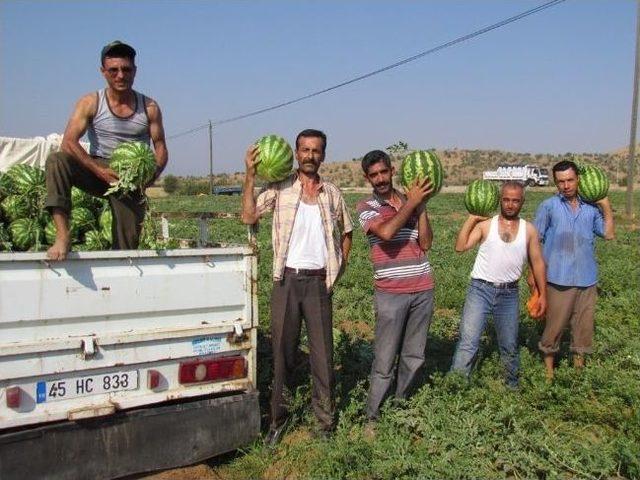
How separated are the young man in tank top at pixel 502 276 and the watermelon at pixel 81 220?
3.30 m

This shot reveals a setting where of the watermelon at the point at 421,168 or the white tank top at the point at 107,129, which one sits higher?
the white tank top at the point at 107,129

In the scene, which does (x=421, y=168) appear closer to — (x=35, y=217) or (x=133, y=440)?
(x=133, y=440)

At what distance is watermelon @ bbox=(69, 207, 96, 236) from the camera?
17.2 feet

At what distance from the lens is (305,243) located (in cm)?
470

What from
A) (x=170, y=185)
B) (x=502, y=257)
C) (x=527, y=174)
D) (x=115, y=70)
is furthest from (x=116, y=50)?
(x=170, y=185)

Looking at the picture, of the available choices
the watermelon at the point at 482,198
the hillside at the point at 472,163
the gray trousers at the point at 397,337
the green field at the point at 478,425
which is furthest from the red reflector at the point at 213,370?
the hillside at the point at 472,163

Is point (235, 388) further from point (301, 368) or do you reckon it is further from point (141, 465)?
point (301, 368)

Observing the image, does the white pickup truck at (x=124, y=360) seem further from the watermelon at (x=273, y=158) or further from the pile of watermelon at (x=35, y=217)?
the pile of watermelon at (x=35, y=217)

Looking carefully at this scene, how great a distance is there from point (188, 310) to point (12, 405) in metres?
1.19

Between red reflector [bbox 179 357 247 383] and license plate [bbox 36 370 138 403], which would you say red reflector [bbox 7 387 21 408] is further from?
red reflector [bbox 179 357 247 383]

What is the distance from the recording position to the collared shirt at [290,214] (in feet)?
15.4

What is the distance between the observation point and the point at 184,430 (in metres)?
4.22

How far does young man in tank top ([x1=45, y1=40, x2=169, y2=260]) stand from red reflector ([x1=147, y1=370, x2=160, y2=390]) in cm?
122

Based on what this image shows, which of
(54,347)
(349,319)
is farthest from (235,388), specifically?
(349,319)
